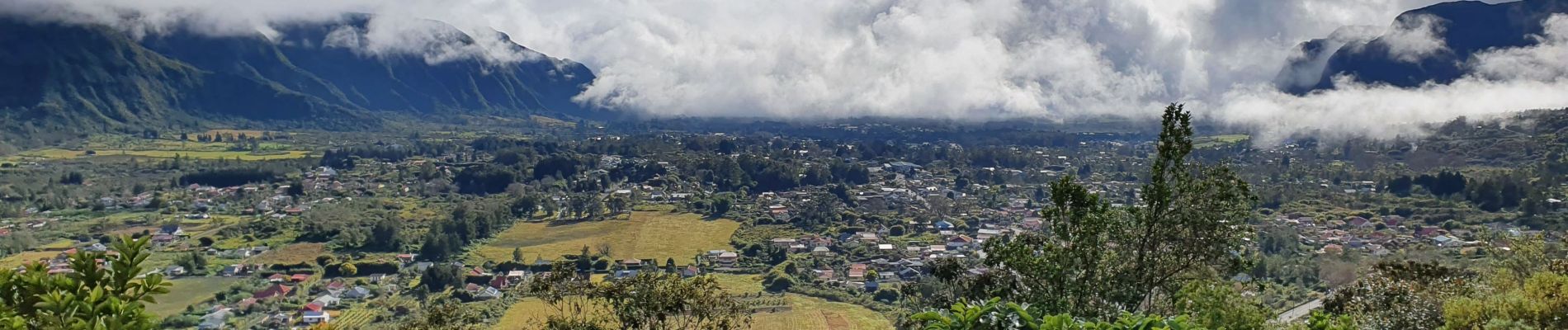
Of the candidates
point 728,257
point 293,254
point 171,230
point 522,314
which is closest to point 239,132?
point 171,230

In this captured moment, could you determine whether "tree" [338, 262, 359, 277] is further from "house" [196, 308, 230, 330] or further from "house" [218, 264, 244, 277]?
"house" [196, 308, 230, 330]

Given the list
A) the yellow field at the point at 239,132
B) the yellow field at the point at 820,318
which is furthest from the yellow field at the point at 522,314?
the yellow field at the point at 239,132

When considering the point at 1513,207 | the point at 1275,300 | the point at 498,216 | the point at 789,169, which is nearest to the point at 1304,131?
the point at 1513,207

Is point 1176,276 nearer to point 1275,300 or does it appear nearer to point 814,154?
point 1275,300

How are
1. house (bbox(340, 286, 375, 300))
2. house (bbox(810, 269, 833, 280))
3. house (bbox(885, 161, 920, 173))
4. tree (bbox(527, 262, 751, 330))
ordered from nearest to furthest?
tree (bbox(527, 262, 751, 330)) → house (bbox(340, 286, 375, 300)) → house (bbox(810, 269, 833, 280)) → house (bbox(885, 161, 920, 173))

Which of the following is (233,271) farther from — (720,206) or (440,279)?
(720,206)

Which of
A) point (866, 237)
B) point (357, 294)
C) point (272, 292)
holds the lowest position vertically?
point (866, 237)

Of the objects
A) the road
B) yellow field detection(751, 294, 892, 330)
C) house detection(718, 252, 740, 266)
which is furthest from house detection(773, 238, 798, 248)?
the road
